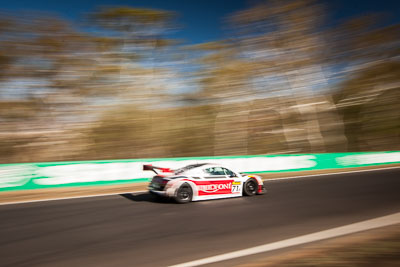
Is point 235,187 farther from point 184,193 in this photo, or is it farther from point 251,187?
point 184,193

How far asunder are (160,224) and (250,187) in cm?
426

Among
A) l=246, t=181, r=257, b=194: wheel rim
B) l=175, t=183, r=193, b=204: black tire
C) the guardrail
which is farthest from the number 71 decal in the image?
the guardrail

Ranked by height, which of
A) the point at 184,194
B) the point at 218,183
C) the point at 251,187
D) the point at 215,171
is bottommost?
the point at 184,194

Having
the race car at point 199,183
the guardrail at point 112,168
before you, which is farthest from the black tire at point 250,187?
the guardrail at point 112,168

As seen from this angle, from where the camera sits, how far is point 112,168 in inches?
532

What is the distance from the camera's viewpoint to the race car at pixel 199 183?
9.30 meters

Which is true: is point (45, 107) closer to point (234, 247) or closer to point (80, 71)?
point (80, 71)

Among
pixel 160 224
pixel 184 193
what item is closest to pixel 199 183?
pixel 184 193

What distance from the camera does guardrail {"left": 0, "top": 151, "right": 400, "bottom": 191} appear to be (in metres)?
11.7

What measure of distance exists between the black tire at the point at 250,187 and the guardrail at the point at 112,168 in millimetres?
4884

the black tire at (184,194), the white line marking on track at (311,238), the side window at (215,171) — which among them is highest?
the side window at (215,171)

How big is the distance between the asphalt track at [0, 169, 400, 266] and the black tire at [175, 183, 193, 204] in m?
0.28

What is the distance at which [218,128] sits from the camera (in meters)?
32.9

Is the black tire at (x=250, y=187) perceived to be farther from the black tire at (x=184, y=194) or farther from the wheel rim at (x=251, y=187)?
the black tire at (x=184, y=194)
